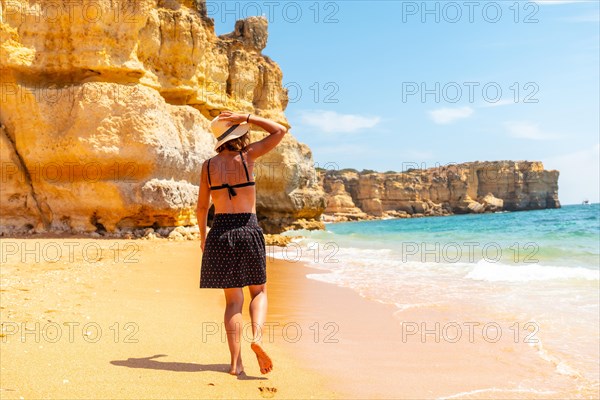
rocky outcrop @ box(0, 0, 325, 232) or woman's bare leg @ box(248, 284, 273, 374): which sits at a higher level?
rocky outcrop @ box(0, 0, 325, 232)

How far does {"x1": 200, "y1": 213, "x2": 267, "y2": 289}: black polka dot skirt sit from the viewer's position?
290cm

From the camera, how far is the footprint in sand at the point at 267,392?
254 cm

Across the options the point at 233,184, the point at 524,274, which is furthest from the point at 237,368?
the point at 524,274

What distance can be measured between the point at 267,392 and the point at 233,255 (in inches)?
32.9

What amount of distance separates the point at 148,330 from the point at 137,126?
10.8m

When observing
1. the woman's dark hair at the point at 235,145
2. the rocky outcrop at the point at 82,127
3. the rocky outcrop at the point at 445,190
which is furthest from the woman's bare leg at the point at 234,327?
the rocky outcrop at the point at 445,190

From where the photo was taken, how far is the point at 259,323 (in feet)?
9.48

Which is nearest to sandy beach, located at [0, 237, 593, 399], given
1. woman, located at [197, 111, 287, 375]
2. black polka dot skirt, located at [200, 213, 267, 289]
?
woman, located at [197, 111, 287, 375]


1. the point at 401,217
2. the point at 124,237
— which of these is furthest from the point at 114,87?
the point at 401,217

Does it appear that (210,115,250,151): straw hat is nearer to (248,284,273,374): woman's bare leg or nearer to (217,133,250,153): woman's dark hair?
(217,133,250,153): woman's dark hair

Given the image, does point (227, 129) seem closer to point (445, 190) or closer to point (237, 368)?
point (237, 368)

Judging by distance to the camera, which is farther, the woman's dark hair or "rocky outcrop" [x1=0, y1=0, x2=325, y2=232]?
"rocky outcrop" [x1=0, y1=0, x2=325, y2=232]

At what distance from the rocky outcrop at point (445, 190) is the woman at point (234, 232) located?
220 ft

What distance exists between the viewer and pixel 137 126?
43.9 feet
